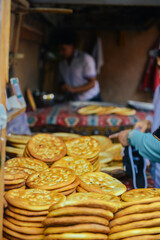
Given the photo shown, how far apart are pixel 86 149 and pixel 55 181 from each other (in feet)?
2.29

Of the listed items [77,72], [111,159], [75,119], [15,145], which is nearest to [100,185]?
[111,159]

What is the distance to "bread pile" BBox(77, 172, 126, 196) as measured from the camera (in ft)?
5.82

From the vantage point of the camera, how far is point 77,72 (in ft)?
18.9

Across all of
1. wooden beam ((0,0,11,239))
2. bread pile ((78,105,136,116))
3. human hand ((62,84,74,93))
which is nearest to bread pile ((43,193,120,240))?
wooden beam ((0,0,11,239))

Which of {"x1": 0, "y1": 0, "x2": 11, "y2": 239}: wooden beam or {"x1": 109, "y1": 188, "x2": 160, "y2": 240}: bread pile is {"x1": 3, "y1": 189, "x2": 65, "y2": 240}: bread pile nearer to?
{"x1": 0, "y1": 0, "x2": 11, "y2": 239}: wooden beam

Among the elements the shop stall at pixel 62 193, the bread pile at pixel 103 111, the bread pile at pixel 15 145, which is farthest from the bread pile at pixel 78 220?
the bread pile at pixel 103 111

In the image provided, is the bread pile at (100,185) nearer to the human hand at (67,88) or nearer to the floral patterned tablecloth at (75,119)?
the floral patterned tablecloth at (75,119)

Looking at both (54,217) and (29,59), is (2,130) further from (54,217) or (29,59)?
(29,59)

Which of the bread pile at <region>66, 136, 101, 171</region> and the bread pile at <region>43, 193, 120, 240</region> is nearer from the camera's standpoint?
the bread pile at <region>43, 193, 120, 240</region>

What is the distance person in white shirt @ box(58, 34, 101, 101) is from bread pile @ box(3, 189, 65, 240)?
3936 mm

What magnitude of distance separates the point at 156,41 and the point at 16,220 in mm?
7288

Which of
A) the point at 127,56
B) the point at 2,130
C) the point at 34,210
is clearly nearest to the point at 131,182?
the point at 34,210

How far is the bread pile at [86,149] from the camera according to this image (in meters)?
2.33

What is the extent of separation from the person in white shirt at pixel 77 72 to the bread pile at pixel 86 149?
9.52 feet
